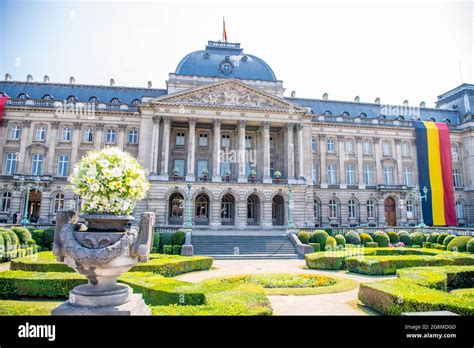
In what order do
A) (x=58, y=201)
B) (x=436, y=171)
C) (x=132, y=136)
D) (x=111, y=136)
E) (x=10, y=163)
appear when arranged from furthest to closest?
(x=436, y=171), (x=132, y=136), (x=111, y=136), (x=10, y=163), (x=58, y=201)

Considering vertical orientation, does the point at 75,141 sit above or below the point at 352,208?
above

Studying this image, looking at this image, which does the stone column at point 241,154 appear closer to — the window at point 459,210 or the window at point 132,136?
the window at point 132,136

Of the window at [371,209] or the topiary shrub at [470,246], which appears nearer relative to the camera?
the topiary shrub at [470,246]

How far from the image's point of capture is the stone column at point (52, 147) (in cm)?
3981

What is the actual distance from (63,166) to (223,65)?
87.1 ft

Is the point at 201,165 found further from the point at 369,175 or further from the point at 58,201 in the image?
the point at 369,175

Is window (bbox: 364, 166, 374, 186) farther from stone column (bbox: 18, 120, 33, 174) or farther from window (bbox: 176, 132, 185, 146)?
stone column (bbox: 18, 120, 33, 174)

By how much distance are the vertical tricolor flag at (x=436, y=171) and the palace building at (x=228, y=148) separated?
148 centimetres

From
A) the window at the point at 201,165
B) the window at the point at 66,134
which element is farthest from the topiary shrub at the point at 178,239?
the window at the point at 66,134

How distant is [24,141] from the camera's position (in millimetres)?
39844

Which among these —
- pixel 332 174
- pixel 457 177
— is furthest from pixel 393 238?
pixel 457 177

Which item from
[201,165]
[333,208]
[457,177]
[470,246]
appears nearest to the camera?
[470,246]

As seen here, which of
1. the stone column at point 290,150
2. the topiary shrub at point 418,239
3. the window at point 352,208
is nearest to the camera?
the topiary shrub at point 418,239
